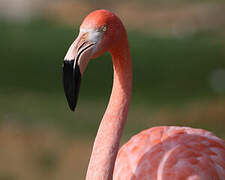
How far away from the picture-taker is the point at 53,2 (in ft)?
38.9

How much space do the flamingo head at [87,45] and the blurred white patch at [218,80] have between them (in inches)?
204

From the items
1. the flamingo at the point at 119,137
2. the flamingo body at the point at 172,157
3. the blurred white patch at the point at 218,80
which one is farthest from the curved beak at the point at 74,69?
the blurred white patch at the point at 218,80

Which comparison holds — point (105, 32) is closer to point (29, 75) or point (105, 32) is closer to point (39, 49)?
point (29, 75)

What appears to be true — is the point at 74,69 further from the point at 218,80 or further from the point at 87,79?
the point at 218,80

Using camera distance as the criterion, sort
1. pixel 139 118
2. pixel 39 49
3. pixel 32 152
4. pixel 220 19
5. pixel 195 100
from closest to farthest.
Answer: pixel 32 152, pixel 139 118, pixel 195 100, pixel 39 49, pixel 220 19

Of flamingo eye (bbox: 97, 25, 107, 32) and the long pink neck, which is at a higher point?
flamingo eye (bbox: 97, 25, 107, 32)

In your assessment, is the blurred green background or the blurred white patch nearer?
the blurred green background

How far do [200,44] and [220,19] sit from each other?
1.28 meters

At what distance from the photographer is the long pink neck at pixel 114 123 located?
2.08 meters

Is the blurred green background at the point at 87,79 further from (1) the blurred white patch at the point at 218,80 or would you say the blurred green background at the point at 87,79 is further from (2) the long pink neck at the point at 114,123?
(2) the long pink neck at the point at 114,123

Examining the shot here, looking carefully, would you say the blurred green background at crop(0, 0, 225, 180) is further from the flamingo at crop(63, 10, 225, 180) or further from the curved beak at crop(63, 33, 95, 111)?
the curved beak at crop(63, 33, 95, 111)

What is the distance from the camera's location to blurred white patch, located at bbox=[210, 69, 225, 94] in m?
6.99

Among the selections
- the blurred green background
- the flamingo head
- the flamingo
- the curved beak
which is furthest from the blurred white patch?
the curved beak

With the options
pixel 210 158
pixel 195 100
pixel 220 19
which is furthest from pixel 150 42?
pixel 210 158
